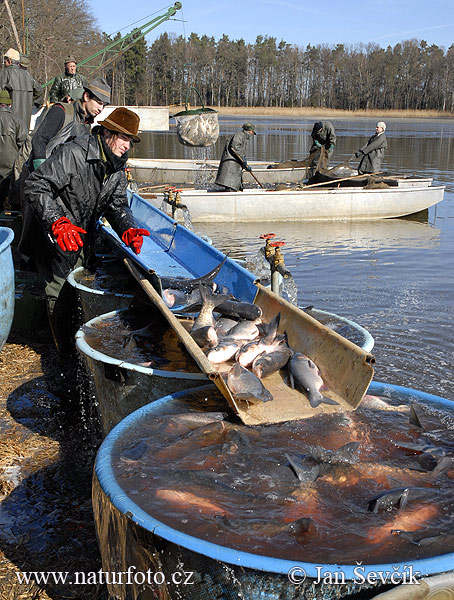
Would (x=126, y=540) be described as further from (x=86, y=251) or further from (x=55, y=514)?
(x=86, y=251)

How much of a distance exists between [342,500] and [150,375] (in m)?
1.72

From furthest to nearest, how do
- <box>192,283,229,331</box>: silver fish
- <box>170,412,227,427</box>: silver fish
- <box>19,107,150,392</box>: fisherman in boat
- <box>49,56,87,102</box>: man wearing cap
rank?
<box>49,56,87,102</box>: man wearing cap, <box>19,107,150,392</box>: fisherman in boat, <box>192,283,229,331</box>: silver fish, <box>170,412,227,427</box>: silver fish

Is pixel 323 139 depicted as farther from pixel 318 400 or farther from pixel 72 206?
pixel 318 400

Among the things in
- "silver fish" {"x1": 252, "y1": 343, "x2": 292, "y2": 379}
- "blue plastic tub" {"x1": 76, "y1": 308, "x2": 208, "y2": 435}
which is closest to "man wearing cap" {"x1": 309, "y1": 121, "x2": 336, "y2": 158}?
"silver fish" {"x1": 252, "y1": 343, "x2": 292, "y2": 379}

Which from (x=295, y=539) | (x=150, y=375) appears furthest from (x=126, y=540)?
(x=150, y=375)

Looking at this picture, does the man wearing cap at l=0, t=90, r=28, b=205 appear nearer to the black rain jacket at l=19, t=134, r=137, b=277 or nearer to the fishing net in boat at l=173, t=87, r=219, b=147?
the black rain jacket at l=19, t=134, r=137, b=277

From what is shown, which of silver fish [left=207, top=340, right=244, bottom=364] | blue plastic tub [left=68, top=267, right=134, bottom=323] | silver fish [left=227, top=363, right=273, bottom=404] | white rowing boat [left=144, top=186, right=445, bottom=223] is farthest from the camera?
white rowing boat [left=144, top=186, right=445, bottom=223]

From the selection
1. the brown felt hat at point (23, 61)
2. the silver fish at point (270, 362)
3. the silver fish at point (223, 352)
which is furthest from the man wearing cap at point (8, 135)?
the silver fish at point (270, 362)

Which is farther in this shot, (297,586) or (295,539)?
(295,539)

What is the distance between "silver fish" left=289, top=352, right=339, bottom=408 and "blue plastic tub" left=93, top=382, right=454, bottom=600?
4.96 ft

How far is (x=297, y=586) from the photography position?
2201 mm
